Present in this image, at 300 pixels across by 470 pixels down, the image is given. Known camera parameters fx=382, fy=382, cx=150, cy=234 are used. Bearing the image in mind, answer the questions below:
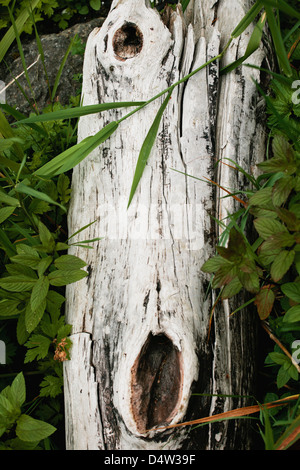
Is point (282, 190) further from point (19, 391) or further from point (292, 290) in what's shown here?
point (19, 391)

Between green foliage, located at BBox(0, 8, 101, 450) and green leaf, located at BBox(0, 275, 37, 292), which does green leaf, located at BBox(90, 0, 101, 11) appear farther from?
green leaf, located at BBox(0, 275, 37, 292)

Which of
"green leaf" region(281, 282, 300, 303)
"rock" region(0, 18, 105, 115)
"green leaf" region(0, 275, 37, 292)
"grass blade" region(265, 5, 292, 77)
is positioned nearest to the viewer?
"green leaf" region(281, 282, 300, 303)

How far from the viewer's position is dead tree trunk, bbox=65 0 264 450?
66.6 inches

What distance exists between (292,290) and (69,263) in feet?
3.44

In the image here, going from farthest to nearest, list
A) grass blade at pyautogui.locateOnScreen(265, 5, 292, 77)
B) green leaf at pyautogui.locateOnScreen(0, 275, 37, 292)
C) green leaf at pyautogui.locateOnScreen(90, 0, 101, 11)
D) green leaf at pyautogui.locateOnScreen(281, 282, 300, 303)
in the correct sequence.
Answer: green leaf at pyautogui.locateOnScreen(90, 0, 101, 11), grass blade at pyautogui.locateOnScreen(265, 5, 292, 77), green leaf at pyautogui.locateOnScreen(0, 275, 37, 292), green leaf at pyautogui.locateOnScreen(281, 282, 300, 303)

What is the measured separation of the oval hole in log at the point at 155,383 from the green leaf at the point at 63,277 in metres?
0.44

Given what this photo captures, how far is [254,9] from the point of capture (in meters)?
1.99

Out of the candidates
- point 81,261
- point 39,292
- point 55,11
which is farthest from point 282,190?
point 55,11

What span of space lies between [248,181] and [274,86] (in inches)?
23.5

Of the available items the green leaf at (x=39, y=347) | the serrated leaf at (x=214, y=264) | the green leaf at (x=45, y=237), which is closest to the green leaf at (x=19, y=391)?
the green leaf at (x=39, y=347)

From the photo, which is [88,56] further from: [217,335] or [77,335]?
[217,335]

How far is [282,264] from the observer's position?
162cm

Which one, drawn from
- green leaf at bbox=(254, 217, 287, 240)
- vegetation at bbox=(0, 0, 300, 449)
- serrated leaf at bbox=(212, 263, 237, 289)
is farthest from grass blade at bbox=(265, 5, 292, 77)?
serrated leaf at bbox=(212, 263, 237, 289)

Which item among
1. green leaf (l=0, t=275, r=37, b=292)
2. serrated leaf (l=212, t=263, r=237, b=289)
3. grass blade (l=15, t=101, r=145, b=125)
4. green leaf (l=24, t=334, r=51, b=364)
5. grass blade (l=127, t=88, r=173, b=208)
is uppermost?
grass blade (l=15, t=101, r=145, b=125)
